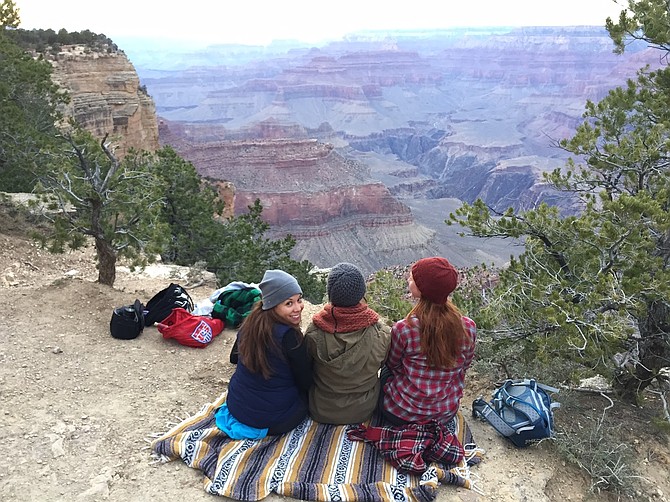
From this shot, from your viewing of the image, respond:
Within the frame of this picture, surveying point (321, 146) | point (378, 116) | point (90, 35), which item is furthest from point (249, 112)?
point (90, 35)

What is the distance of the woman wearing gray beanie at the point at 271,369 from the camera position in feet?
12.6

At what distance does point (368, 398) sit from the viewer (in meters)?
4.13

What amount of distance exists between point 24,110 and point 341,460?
423 inches

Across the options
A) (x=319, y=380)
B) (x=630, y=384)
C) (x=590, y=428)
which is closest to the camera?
(x=319, y=380)

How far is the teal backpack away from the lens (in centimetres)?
419

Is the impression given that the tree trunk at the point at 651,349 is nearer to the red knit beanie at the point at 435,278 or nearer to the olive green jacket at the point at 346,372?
the red knit beanie at the point at 435,278

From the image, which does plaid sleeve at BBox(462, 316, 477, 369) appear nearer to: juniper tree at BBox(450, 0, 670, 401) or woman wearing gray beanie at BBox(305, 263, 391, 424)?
woman wearing gray beanie at BBox(305, 263, 391, 424)

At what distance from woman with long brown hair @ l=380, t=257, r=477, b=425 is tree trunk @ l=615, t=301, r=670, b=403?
1949 millimetres

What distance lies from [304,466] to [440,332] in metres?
1.36

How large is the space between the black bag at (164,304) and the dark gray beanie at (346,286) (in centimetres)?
338

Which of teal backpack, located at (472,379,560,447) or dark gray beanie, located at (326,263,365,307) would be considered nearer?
dark gray beanie, located at (326,263,365,307)

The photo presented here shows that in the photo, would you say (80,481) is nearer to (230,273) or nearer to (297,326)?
(297,326)

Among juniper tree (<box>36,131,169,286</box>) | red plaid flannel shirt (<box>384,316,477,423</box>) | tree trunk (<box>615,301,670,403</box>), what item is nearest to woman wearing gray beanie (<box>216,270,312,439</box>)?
red plaid flannel shirt (<box>384,316,477,423</box>)

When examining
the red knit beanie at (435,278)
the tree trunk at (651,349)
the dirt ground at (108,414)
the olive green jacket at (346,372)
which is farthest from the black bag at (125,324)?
the tree trunk at (651,349)
